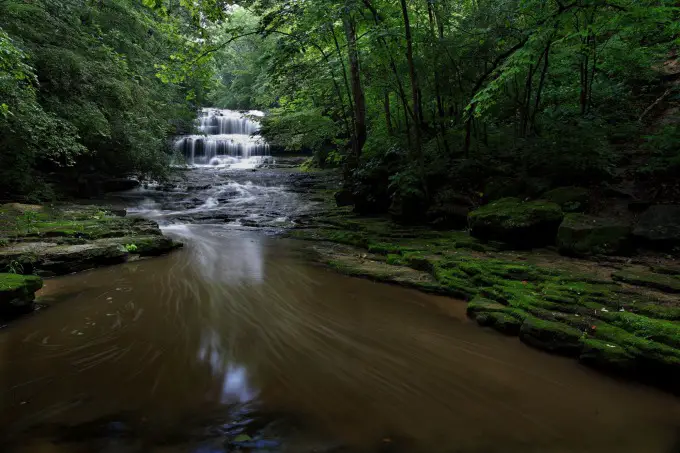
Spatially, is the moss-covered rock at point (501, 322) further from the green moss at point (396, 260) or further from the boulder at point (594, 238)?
the boulder at point (594, 238)

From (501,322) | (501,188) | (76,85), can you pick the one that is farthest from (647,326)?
A: (76,85)

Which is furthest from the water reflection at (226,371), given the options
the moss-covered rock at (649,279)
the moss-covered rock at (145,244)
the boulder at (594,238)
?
the boulder at (594,238)

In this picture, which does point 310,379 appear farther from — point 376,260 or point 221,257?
point 221,257

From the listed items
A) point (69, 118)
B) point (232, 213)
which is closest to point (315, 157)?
point (232, 213)

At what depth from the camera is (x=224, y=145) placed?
25312mm

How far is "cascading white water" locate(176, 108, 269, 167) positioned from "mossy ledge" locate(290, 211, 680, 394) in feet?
60.1

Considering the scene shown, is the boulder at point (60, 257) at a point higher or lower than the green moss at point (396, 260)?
lower

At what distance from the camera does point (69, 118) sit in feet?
32.5

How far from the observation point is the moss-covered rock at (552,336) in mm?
3281

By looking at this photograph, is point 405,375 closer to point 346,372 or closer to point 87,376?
point 346,372

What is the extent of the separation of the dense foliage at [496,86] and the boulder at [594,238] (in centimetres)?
169

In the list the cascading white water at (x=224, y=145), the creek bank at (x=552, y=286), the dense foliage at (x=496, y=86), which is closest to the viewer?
the creek bank at (x=552, y=286)

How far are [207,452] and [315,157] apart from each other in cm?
1997

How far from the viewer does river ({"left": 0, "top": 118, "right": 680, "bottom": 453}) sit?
7.55ft
